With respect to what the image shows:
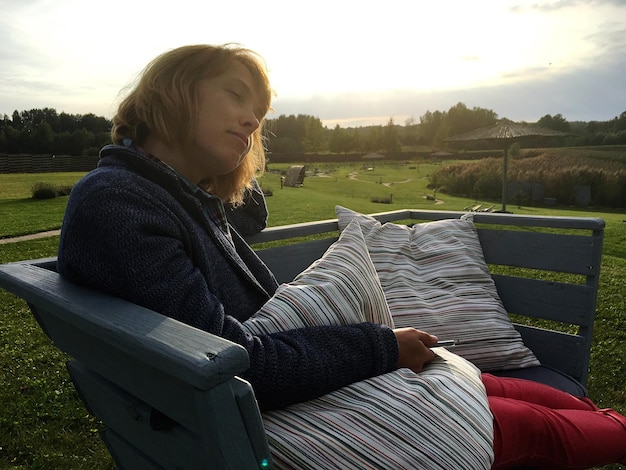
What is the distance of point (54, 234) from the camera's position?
9773 mm

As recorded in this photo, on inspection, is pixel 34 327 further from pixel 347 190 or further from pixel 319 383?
pixel 347 190

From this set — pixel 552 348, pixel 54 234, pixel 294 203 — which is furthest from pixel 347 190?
pixel 552 348

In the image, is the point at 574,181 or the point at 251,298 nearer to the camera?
the point at 251,298

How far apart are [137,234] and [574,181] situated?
21.1m

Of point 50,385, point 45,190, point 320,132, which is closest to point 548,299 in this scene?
point 50,385

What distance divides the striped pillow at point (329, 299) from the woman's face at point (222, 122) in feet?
1.32

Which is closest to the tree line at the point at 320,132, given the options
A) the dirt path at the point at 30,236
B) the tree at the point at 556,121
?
the tree at the point at 556,121

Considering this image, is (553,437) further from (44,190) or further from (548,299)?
(44,190)

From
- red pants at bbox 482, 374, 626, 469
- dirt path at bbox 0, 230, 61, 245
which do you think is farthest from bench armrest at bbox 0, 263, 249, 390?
dirt path at bbox 0, 230, 61, 245

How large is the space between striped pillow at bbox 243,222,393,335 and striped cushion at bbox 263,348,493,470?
7.4 inches

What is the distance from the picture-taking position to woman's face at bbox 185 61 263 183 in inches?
53.6

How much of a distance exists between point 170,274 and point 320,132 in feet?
99.1

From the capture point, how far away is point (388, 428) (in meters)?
0.98

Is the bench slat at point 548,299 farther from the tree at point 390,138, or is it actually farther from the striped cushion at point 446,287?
the tree at point 390,138
